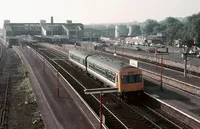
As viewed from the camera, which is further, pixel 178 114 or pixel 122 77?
pixel 122 77

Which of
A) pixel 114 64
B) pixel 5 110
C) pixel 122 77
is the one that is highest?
pixel 114 64

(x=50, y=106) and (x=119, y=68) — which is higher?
(x=119, y=68)

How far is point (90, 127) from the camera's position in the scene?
2531cm

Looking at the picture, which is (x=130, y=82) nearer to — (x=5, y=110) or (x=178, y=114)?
(x=178, y=114)

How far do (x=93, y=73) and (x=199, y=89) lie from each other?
17.2 meters

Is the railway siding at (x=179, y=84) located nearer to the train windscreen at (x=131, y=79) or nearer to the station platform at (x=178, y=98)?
the station platform at (x=178, y=98)

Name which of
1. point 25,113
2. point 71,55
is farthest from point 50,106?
point 71,55

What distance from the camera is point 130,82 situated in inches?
1280

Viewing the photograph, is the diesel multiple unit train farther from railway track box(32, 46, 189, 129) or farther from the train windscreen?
railway track box(32, 46, 189, 129)

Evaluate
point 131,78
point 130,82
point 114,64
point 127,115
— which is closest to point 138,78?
point 131,78

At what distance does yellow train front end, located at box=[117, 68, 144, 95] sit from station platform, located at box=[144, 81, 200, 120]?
2.66 metres

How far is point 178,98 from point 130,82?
608cm

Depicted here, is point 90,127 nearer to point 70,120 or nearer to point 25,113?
point 70,120

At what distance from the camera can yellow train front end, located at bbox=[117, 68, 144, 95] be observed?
106ft
